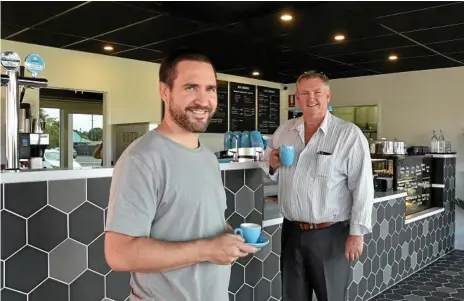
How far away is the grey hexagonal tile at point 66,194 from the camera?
166cm

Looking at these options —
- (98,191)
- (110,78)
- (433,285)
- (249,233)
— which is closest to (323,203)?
(249,233)

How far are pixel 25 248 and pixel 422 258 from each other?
13.8 feet

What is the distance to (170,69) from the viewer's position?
1229 millimetres

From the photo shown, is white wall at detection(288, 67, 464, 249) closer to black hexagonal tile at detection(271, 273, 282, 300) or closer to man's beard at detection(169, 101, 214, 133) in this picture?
black hexagonal tile at detection(271, 273, 282, 300)

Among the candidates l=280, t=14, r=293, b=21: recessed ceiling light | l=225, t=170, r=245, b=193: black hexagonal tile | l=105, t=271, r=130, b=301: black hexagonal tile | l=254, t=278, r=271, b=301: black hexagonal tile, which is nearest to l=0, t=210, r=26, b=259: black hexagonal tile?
l=105, t=271, r=130, b=301: black hexagonal tile

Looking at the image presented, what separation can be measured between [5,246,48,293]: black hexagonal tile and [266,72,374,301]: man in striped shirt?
1.21 m

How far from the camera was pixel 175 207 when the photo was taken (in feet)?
3.77

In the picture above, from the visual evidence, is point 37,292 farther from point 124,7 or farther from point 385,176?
point 385,176

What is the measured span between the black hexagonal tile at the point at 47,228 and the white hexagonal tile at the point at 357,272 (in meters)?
2.36

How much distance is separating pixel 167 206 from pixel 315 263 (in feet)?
4.27

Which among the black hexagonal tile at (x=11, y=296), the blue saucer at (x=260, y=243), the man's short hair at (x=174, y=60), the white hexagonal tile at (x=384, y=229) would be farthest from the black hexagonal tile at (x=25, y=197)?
the white hexagonal tile at (x=384, y=229)

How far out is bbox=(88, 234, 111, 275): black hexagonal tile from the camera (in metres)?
1.79

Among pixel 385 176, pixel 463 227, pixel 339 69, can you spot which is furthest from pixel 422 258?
pixel 339 69

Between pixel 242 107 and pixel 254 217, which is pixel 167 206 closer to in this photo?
pixel 254 217
